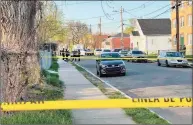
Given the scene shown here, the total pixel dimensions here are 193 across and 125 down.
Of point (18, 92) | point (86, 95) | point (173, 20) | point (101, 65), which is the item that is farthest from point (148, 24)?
point (18, 92)

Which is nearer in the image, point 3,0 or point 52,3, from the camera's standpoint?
point 3,0

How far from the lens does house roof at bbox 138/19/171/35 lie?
83.2 m

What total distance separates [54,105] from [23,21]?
10.8 ft

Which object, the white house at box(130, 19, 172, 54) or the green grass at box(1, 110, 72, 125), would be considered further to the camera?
the white house at box(130, 19, 172, 54)

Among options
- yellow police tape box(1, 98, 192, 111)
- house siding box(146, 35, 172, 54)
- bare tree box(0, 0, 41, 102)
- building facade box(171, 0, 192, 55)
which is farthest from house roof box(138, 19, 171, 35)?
yellow police tape box(1, 98, 192, 111)

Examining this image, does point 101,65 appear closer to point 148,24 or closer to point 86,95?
point 86,95

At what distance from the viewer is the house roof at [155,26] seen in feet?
273

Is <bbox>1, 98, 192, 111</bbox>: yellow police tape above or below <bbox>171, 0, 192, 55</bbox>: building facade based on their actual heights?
below

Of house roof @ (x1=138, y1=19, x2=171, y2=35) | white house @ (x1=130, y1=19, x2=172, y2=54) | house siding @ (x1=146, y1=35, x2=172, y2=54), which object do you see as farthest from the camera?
house roof @ (x1=138, y1=19, x2=171, y2=35)

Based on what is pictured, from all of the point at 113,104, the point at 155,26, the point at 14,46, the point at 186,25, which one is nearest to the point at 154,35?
the point at 155,26

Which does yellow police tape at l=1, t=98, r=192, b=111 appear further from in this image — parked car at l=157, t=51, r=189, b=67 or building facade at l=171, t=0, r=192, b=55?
building facade at l=171, t=0, r=192, b=55

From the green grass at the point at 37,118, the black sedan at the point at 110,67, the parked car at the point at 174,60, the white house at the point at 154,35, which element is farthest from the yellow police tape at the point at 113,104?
the white house at the point at 154,35

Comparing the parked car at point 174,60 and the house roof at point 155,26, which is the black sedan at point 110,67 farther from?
the house roof at point 155,26

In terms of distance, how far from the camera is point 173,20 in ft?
226
